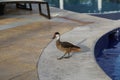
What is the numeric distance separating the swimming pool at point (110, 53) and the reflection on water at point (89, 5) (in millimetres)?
4764

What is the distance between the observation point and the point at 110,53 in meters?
9.09

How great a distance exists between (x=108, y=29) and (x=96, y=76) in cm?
416

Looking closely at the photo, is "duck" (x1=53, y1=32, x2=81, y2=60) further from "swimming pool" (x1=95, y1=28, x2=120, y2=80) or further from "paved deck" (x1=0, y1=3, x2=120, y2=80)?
"swimming pool" (x1=95, y1=28, x2=120, y2=80)

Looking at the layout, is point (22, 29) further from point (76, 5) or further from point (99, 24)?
point (76, 5)

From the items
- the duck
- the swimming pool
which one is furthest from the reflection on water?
the duck

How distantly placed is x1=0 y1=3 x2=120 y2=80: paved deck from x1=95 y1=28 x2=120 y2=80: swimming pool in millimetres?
233

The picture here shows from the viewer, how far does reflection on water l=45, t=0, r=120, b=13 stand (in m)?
15.2

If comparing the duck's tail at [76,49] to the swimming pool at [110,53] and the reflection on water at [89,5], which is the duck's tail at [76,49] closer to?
the swimming pool at [110,53]

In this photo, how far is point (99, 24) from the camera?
33.6 feet

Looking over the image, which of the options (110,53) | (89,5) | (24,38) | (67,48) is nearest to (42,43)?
(24,38)

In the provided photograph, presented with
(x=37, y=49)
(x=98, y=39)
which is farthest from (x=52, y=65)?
(x=98, y=39)

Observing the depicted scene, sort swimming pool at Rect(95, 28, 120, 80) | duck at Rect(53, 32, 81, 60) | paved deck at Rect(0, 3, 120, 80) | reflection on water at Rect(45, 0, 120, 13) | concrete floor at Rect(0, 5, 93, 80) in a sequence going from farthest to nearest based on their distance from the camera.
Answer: reflection on water at Rect(45, 0, 120, 13)
swimming pool at Rect(95, 28, 120, 80)
duck at Rect(53, 32, 81, 60)
concrete floor at Rect(0, 5, 93, 80)
paved deck at Rect(0, 3, 120, 80)

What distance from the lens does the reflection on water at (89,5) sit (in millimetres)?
15195

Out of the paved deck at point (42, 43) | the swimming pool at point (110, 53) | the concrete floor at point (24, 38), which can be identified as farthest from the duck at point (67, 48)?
the swimming pool at point (110, 53)
